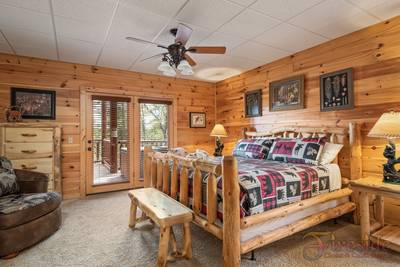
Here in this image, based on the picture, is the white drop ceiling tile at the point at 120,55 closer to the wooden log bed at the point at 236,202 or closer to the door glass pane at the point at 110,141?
the door glass pane at the point at 110,141

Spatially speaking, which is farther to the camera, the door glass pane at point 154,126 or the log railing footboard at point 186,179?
the door glass pane at point 154,126

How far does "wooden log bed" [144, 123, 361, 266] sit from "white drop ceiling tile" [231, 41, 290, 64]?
4.76 feet

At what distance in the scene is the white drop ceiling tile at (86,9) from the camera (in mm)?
2233

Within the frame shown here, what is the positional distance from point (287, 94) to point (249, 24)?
160 cm

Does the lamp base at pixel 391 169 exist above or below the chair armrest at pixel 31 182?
above

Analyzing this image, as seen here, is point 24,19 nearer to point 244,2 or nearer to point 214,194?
point 244,2

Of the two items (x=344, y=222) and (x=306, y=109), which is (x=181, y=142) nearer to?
(x=306, y=109)

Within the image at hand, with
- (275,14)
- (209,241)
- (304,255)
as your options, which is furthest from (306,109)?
(209,241)

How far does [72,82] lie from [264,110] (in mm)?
3763

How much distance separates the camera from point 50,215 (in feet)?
8.21

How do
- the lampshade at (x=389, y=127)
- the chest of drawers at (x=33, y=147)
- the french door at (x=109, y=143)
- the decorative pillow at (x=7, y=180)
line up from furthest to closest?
the french door at (x=109, y=143) < the chest of drawers at (x=33, y=147) < the decorative pillow at (x=7, y=180) < the lampshade at (x=389, y=127)

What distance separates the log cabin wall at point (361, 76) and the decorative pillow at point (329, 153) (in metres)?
0.31

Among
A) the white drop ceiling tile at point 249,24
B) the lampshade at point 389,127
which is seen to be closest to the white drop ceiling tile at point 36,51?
the white drop ceiling tile at point 249,24

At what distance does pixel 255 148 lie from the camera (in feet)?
11.6
